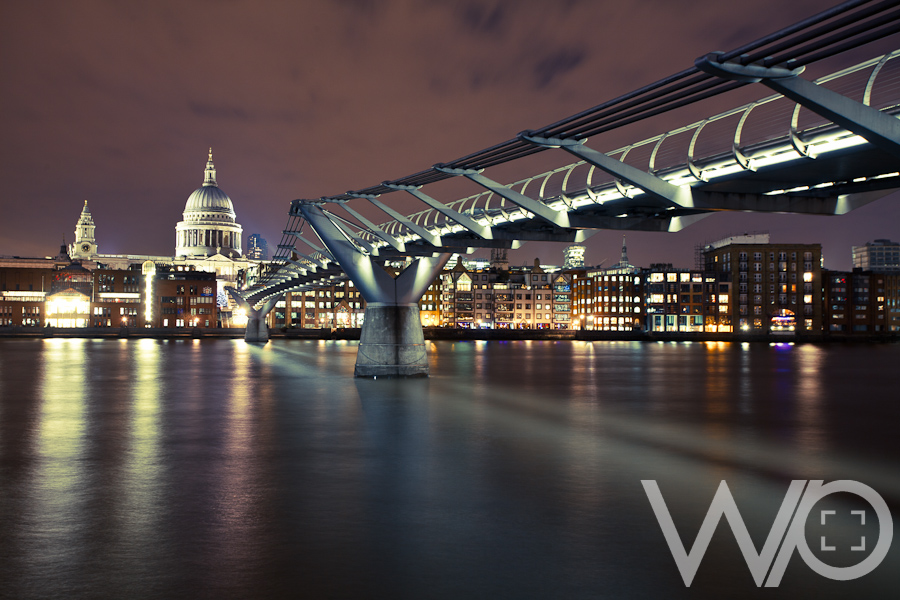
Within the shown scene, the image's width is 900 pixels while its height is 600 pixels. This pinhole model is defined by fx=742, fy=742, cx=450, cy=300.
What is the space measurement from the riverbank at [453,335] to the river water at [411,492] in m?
114

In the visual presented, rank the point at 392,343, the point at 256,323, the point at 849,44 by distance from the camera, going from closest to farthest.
Result: the point at 849,44, the point at 392,343, the point at 256,323

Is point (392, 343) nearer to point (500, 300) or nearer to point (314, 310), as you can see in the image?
point (500, 300)

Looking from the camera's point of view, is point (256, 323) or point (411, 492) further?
point (256, 323)

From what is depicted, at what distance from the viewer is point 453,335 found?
509 ft

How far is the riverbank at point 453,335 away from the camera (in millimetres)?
149375

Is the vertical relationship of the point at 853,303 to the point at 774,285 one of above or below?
below

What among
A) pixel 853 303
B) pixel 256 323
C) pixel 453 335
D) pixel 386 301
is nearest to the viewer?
pixel 386 301

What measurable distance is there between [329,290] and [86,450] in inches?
6479

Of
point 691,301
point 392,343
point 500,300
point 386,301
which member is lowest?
point 392,343

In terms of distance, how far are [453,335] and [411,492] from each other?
138 m

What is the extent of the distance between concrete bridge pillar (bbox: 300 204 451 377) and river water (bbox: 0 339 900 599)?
6706 mm

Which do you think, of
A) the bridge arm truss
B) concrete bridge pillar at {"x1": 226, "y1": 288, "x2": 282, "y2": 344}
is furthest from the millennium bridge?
concrete bridge pillar at {"x1": 226, "y1": 288, "x2": 282, "y2": 344}

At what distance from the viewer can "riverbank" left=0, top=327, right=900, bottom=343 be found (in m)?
149

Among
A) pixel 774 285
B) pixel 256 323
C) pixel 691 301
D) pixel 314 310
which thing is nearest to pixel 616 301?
pixel 691 301
